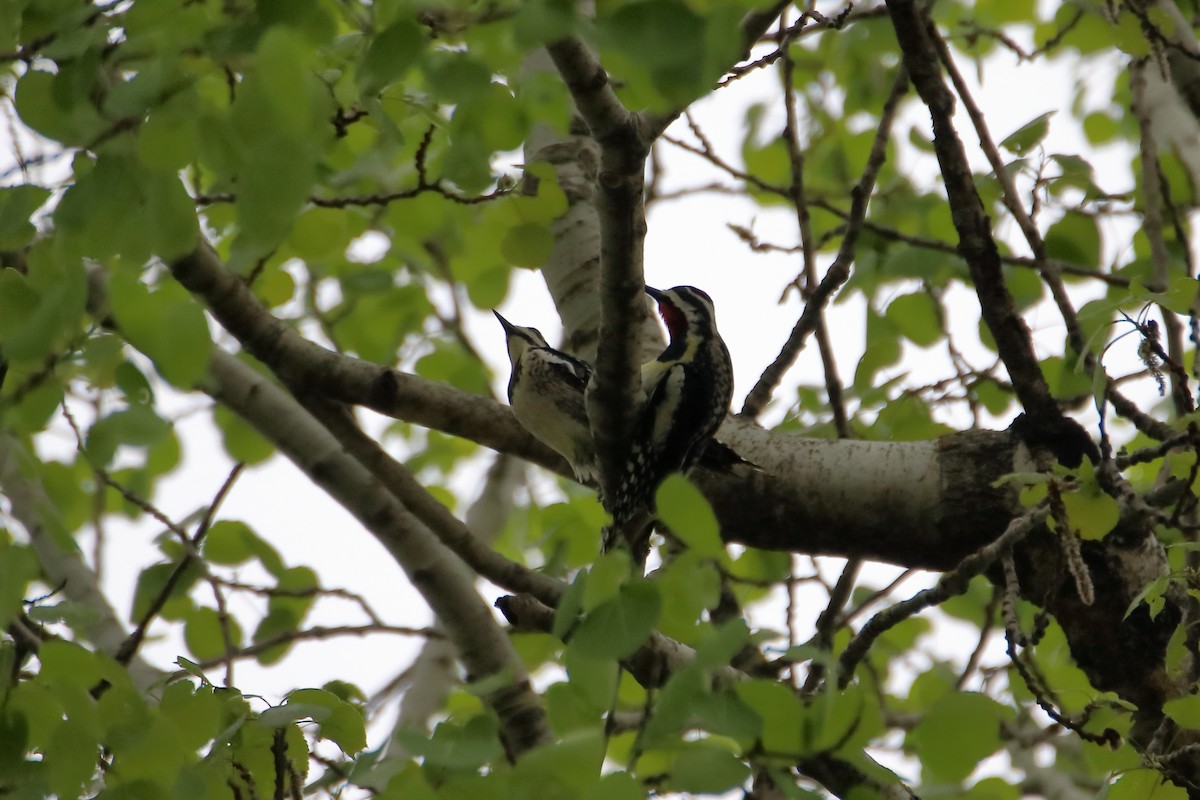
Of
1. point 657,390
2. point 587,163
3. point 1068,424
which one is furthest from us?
point 587,163

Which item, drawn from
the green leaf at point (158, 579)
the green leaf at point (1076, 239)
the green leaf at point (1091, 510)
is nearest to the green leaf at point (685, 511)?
the green leaf at point (1091, 510)

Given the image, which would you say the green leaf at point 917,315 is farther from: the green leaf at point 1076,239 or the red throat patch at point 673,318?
the red throat patch at point 673,318

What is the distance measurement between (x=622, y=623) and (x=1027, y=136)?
1994mm

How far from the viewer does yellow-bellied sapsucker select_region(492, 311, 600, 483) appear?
12.1 ft

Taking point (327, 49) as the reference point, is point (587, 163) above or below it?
above

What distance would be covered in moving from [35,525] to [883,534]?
9.08 feet

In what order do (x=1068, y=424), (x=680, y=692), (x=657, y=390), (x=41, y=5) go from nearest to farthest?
(x=680, y=692) < (x=41, y=5) < (x=1068, y=424) < (x=657, y=390)

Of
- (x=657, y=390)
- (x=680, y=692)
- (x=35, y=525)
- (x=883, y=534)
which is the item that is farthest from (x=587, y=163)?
(x=680, y=692)

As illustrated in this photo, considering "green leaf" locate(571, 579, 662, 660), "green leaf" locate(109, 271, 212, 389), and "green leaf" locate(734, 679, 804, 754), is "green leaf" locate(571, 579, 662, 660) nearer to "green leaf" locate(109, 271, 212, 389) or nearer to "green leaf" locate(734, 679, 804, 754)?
"green leaf" locate(734, 679, 804, 754)

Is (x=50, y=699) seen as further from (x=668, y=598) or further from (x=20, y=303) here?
(x=668, y=598)

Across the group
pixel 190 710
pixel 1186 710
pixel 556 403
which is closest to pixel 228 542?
pixel 556 403

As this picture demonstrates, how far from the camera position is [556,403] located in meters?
3.84

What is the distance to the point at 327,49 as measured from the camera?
2082 mm

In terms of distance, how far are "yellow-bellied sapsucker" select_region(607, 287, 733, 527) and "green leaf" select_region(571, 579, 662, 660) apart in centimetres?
118
